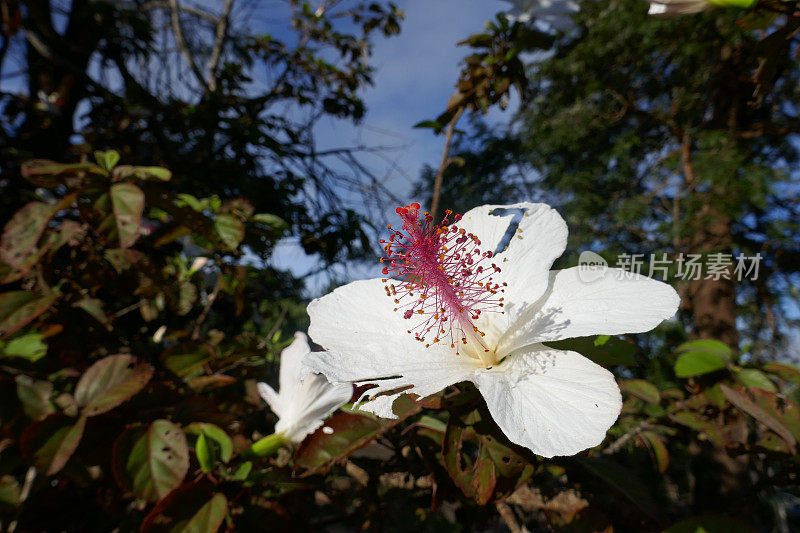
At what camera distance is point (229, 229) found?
1296mm

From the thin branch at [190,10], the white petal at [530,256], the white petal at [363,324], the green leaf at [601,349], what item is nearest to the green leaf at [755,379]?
the green leaf at [601,349]

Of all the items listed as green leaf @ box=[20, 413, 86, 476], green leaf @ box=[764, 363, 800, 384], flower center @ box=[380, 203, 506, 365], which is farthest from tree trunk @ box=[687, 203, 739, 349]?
green leaf @ box=[20, 413, 86, 476]

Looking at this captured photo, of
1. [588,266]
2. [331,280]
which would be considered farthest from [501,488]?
[331,280]

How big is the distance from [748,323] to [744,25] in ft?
14.1

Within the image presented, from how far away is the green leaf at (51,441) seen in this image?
752 mm

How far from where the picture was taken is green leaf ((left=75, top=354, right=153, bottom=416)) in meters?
0.81

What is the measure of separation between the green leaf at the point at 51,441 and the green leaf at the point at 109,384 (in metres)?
0.04

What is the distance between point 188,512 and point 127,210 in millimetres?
748

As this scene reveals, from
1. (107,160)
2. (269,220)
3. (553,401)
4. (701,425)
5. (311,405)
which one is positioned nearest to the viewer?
(553,401)

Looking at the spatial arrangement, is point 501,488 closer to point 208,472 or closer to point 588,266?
point 588,266

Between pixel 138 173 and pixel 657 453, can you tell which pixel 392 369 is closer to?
pixel 657 453

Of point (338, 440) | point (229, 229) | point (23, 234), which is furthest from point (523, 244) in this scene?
point (23, 234)

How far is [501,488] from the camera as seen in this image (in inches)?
24.6

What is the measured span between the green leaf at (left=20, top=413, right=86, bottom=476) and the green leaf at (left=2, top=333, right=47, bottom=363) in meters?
0.40
